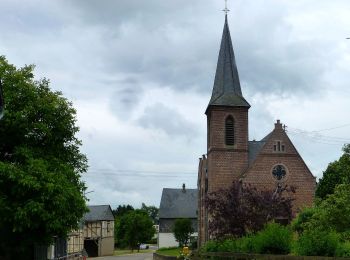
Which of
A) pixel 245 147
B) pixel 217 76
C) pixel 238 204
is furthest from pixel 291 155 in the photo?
pixel 238 204

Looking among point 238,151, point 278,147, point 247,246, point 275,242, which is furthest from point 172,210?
point 275,242

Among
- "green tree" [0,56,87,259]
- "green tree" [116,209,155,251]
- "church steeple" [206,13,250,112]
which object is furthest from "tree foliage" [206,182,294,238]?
"green tree" [116,209,155,251]

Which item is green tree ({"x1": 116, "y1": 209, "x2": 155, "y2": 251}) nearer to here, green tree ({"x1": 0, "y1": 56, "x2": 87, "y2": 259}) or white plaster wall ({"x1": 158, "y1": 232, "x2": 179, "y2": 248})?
white plaster wall ({"x1": 158, "y1": 232, "x2": 179, "y2": 248})

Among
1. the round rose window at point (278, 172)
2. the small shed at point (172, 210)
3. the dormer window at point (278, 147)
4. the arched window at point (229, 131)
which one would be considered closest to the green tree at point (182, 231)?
the small shed at point (172, 210)

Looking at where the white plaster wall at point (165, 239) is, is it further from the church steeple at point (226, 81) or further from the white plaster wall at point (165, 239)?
the church steeple at point (226, 81)

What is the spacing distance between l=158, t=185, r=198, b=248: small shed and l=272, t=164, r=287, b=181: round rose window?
39055mm

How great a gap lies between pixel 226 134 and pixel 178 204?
41621 millimetres

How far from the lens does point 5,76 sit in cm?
2636

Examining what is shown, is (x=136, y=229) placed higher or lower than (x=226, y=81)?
lower

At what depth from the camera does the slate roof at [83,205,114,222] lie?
81188mm

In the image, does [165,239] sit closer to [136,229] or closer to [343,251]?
[136,229]

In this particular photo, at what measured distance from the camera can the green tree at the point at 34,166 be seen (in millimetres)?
24222

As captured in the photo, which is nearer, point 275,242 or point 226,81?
point 275,242

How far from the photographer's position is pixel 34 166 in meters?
24.6
